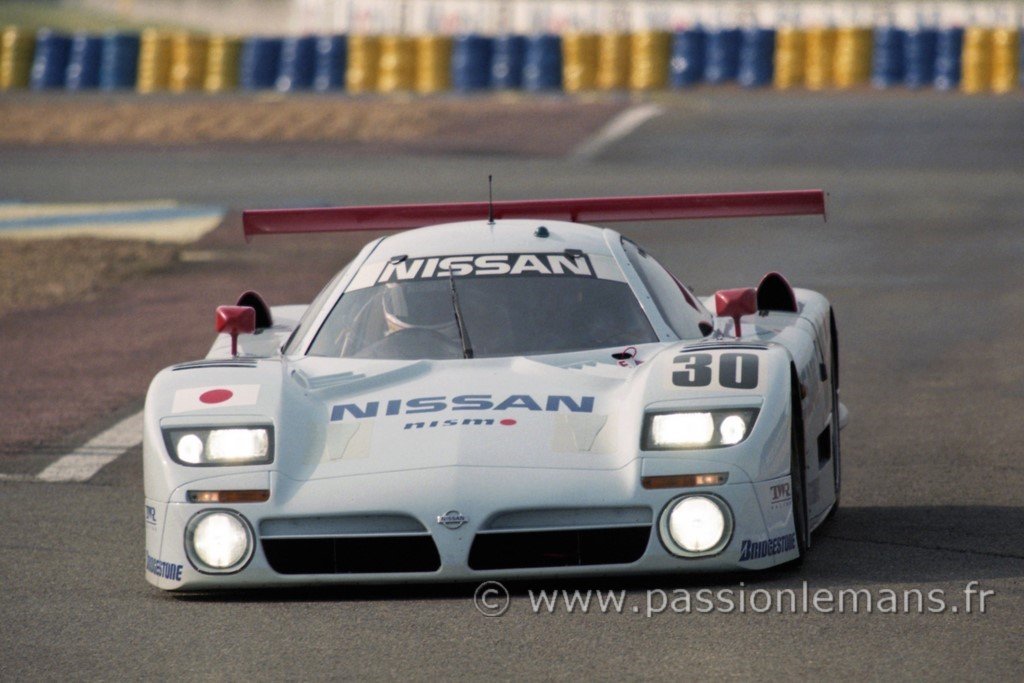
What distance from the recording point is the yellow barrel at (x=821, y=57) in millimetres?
38500

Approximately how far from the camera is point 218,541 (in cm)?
589

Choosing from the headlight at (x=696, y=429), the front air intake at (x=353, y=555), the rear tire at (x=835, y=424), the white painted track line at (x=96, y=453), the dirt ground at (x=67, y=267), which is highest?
the headlight at (x=696, y=429)

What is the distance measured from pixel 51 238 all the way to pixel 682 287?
40.7 ft

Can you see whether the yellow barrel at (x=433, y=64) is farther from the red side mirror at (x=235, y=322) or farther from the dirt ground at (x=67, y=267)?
the red side mirror at (x=235, y=322)

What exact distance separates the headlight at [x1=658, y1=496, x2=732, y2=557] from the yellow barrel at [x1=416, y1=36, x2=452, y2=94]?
33574mm

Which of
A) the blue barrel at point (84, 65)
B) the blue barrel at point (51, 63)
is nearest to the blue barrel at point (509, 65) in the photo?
the blue barrel at point (84, 65)

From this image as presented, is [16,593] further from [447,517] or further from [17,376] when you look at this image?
[17,376]

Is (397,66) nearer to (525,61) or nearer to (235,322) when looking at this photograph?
(525,61)

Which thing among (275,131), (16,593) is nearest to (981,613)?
(16,593)

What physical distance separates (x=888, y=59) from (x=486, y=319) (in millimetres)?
32485

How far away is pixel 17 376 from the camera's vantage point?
11.8 meters

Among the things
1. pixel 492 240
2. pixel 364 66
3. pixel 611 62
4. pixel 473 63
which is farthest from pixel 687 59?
pixel 492 240

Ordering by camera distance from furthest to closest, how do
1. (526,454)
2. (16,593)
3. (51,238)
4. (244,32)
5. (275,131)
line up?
1. (244,32)
2. (275,131)
3. (51,238)
4. (16,593)
5. (526,454)

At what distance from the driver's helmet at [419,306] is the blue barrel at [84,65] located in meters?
34.6
